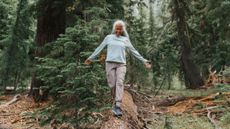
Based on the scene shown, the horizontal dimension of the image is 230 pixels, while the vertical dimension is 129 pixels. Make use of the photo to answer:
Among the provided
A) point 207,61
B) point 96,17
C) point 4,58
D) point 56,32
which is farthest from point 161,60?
point 96,17

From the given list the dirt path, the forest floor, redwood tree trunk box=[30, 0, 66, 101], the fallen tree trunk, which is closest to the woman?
the fallen tree trunk

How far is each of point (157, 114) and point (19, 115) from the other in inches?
158

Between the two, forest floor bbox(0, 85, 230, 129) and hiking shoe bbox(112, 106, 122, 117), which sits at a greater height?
hiking shoe bbox(112, 106, 122, 117)

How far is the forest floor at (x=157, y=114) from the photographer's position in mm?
9016

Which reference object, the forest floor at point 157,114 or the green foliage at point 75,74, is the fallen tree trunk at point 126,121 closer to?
the forest floor at point 157,114

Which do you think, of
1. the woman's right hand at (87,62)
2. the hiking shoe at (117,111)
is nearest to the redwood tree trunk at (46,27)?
the hiking shoe at (117,111)

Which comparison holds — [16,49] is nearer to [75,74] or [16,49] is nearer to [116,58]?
[116,58]

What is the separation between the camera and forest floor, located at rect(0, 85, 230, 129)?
29.6 ft

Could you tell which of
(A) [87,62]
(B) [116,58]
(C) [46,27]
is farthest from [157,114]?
(A) [87,62]

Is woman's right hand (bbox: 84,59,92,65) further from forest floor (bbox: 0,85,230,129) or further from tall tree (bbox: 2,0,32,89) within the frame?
tall tree (bbox: 2,0,32,89)

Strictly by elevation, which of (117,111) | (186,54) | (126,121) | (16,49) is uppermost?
(16,49)

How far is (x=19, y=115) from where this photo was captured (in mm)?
12172

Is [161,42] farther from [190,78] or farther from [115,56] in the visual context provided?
[115,56]

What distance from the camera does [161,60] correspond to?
24.2 meters
